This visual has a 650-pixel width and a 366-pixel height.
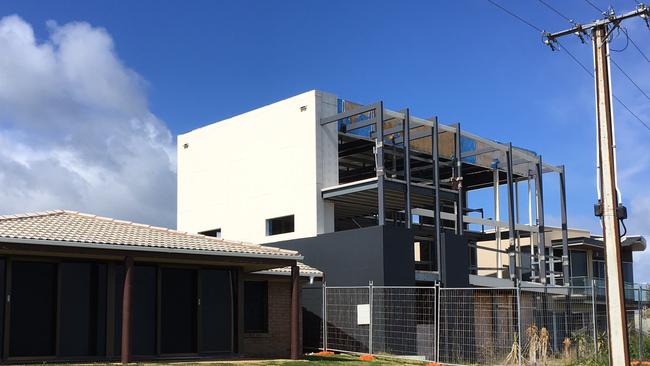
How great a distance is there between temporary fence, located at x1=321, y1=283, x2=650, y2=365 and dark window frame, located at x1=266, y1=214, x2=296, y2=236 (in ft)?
15.8

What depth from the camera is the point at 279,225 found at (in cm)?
2986

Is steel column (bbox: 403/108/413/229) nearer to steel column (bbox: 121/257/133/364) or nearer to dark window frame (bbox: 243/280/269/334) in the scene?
dark window frame (bbox: 243/280/269/334)

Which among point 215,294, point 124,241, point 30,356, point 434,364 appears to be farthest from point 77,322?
point 434,364

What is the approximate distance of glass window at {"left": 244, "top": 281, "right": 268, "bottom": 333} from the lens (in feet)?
75.7

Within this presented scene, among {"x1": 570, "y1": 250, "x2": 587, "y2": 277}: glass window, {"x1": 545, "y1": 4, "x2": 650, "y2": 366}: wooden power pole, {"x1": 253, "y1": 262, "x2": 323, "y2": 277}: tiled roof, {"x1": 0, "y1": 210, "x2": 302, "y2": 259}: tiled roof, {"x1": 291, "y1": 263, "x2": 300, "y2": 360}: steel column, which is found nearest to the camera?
{"x1": 545, "y1": 4, "x2": 650, "y2": 366}: wooden power pole

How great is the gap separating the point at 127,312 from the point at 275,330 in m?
7.17

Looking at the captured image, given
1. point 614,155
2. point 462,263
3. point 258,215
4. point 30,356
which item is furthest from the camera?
point 258,215

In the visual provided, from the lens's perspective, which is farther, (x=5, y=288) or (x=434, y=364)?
(x=434, y=364)

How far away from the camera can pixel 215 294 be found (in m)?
20.8

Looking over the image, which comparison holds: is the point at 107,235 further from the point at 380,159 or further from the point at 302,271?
the point at 380,159

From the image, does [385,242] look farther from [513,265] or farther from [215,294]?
[513,265]

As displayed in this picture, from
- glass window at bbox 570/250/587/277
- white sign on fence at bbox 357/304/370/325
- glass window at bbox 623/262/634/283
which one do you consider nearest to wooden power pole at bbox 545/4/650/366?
white sign on fence at bbox 357/304/370/325

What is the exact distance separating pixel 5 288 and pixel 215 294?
542 centimetres

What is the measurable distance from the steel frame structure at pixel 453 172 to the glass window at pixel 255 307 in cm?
432
